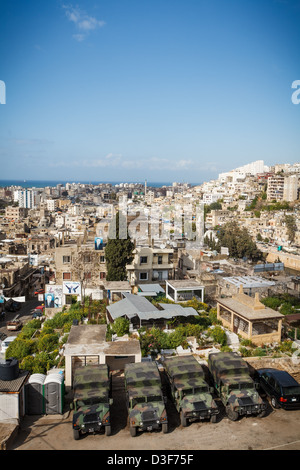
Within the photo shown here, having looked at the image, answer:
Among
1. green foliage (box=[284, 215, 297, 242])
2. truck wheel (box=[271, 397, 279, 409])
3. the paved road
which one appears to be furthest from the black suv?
green foliage (box=[284, 215, 297, 242])

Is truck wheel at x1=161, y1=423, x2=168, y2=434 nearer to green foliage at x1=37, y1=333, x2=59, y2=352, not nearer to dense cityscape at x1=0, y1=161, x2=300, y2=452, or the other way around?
dense cityscape at x1=0, y1=161, x2=300, y2=452

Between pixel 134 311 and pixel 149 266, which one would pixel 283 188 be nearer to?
pixel 149 266

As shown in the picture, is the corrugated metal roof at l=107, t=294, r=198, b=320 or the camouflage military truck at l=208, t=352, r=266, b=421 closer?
the camouflage military truck at l=208, t=352, r=266, b=421

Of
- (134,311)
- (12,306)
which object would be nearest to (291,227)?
(12,306)

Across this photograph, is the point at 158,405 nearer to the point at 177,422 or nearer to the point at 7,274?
the point at 177,422

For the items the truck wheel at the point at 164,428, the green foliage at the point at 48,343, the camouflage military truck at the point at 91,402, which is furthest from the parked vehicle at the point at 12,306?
the truck wheel at the point at 164,428

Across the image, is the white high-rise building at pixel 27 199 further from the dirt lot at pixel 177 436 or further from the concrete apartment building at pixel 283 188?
the dirt lot at pixel 177 436
